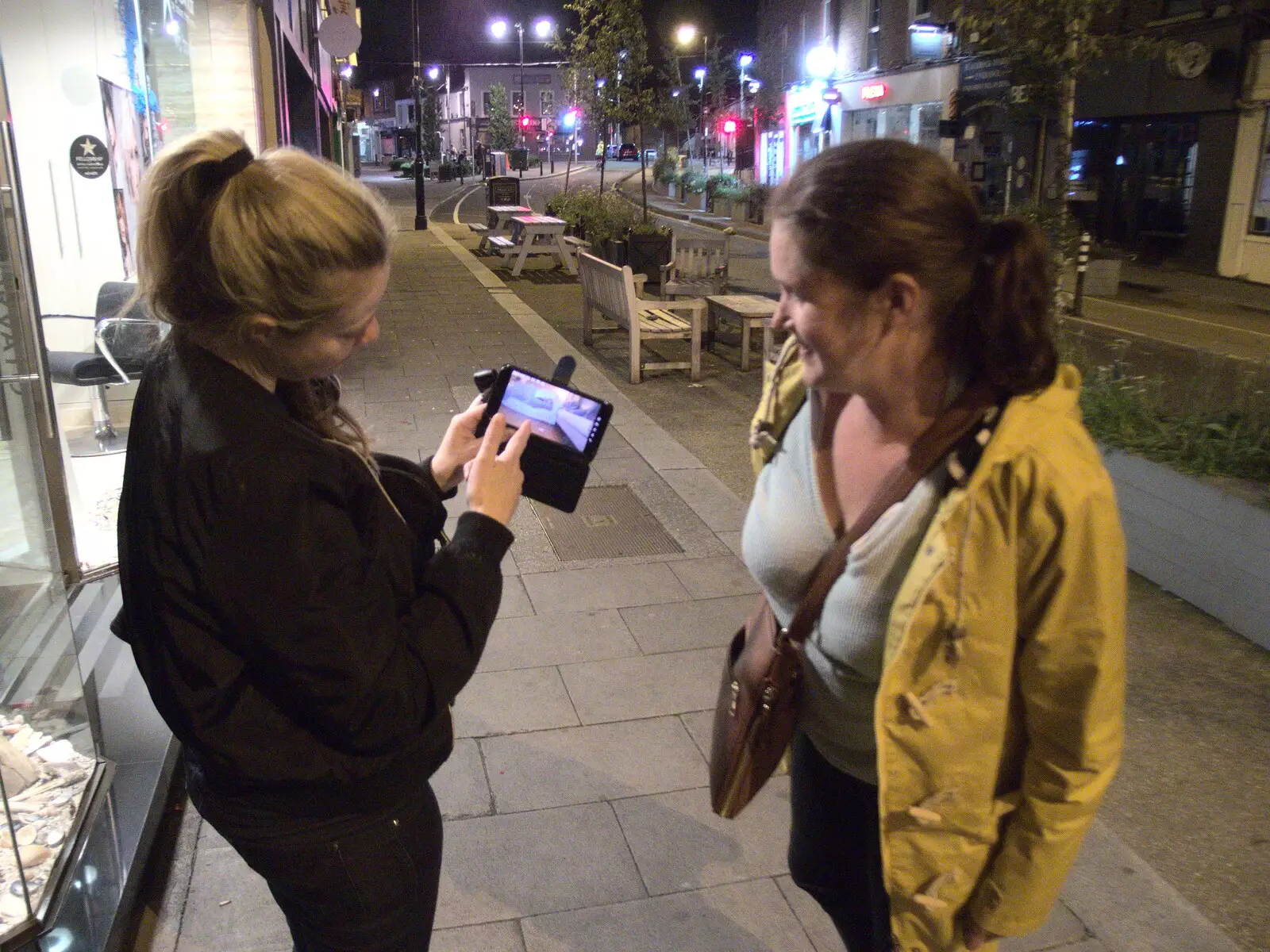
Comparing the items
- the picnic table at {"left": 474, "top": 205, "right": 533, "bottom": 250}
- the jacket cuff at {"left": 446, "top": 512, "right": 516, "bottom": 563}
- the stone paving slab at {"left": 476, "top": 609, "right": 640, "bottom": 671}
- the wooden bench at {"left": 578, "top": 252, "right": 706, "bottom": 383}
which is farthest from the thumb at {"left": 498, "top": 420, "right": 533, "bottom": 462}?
the picnic table at {"left": 474, "top": 205, "right": 533, "bottom": 250}

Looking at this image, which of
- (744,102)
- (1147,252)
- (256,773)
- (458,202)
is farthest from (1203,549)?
(744,102)

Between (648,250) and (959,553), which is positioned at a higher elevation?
(959,553)

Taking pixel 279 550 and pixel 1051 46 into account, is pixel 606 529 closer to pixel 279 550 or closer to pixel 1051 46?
pixel 279 550

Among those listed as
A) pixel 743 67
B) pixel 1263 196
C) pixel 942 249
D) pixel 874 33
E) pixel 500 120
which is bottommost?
pixel 1263 196

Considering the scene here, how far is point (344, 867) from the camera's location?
149cm

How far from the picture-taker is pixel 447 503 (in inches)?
212

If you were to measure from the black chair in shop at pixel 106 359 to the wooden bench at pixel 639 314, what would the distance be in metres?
3.77

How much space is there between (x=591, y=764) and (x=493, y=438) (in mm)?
1827

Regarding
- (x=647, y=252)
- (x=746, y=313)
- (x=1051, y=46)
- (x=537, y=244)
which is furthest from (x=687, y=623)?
(x=537, y=244)

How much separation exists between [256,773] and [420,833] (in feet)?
1.05

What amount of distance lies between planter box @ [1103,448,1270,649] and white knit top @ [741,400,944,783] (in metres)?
3.13

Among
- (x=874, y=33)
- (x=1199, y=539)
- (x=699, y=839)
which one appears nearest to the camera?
(x=699, y=839)

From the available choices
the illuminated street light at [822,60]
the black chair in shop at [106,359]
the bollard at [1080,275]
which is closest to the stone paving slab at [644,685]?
the black chair in shop at [106,359]

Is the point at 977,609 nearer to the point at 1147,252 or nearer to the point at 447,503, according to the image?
the point at 447,503
